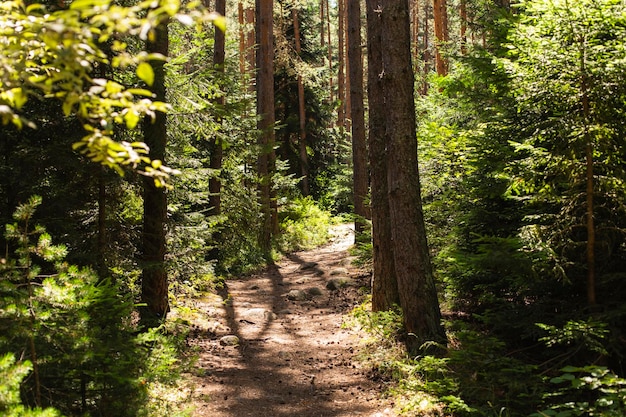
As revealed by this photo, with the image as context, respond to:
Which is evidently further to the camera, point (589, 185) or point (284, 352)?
point (284, 352)

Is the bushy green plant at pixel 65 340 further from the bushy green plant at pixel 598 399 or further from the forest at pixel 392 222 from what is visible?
the bushy green plant at pixel 598 399

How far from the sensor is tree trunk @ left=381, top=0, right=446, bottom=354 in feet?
22.5

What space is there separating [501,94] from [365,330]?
14.0 feet

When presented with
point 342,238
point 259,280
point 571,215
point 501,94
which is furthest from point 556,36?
point 342,238

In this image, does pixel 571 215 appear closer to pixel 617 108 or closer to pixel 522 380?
pixel 617 108

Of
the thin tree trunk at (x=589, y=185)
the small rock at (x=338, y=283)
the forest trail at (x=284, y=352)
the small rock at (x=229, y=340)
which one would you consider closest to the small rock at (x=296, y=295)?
the forest trail at (x=284, y=352)

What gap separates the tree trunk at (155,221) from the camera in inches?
279

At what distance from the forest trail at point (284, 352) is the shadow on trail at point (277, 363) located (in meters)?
0.01

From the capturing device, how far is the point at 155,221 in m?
7.31

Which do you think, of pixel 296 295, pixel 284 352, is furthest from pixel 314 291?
pixel 284 352

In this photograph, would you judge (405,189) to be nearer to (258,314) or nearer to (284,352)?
(284,352)

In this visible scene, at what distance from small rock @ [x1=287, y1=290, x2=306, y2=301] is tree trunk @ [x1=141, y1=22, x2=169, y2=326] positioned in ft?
14.3

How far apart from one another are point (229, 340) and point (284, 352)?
1.00 metres

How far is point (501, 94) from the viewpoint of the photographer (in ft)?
25.6
